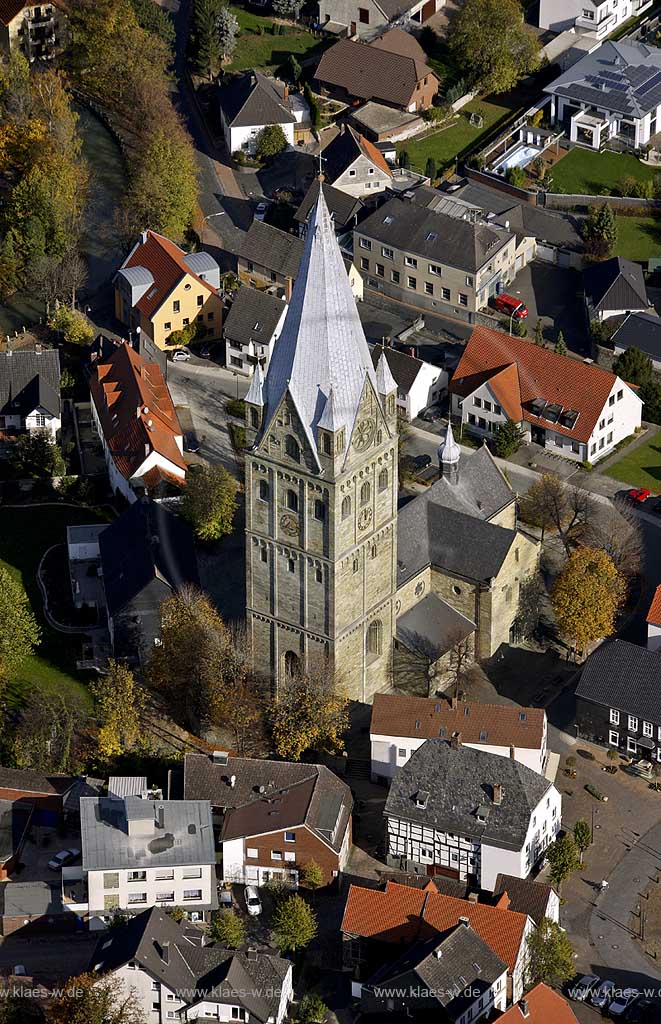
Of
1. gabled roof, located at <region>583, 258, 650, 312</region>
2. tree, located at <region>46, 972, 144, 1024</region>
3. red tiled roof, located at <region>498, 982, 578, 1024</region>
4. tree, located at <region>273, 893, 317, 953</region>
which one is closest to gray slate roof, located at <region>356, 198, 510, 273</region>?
gabled roof, located at <region>583, 258, 650, 312</region>

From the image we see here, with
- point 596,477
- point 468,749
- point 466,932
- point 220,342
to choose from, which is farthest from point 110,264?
point 466,932

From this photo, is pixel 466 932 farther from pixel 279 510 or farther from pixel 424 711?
pixel 279 510

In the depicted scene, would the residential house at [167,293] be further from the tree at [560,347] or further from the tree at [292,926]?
the tree at [292,926]

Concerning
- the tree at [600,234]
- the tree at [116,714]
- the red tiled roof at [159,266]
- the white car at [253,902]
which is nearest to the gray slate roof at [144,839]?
the white car at [253,902]

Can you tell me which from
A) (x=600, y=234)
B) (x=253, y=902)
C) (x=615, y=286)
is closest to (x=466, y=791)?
(x=253, y=902)

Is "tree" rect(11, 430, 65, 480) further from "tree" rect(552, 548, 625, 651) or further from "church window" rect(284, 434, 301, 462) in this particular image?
"tree" rect(552, 548, 625, 651)

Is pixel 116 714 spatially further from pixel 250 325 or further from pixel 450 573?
pixel 250 325
